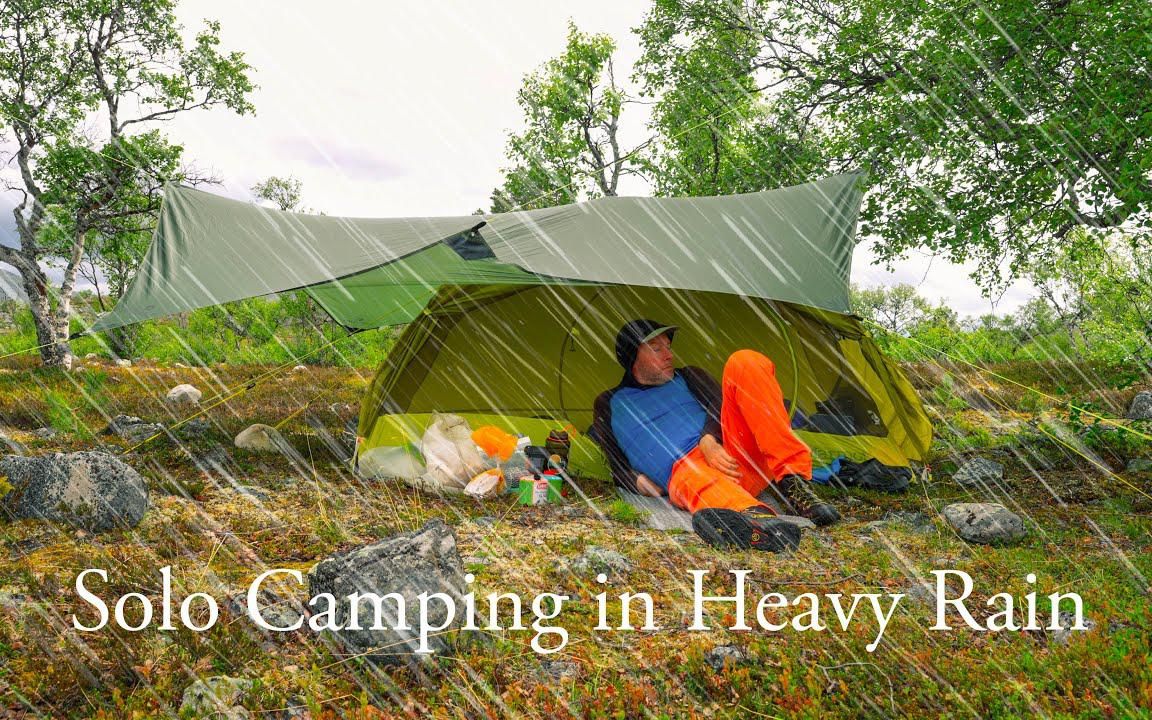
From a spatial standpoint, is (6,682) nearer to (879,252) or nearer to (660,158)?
(879,252)

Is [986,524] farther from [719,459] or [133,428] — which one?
[133,428]

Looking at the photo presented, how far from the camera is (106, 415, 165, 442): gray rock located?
20.6 feet

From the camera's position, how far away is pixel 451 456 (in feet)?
17.6

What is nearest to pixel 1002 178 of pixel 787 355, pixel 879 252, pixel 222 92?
pixel 879 252

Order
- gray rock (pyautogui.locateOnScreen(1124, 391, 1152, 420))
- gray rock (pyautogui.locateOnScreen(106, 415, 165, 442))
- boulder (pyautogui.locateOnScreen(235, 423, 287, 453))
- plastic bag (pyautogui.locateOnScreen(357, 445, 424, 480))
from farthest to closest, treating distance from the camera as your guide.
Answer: gray rock (pyautogui.locateOnScreen(1124, 391, 1152, 420)) < gray rock (pyautogui.locateOnScreen(106, 415, 165, 442)) < boulder (pyautogui.locateOnScreen(235, 423, 287, 453)) < plastic bag (pyautogui.locateOnScreen(357, 445, 424, 480))

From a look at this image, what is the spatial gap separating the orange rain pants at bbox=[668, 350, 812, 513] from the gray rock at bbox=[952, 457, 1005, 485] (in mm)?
1981

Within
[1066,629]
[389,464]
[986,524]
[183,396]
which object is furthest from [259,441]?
[1066,629]

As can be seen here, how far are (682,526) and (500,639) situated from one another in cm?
185

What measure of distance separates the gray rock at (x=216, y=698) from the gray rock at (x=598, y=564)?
1.57m

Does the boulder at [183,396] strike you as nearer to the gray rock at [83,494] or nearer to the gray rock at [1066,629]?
the gray rock at [83,494]

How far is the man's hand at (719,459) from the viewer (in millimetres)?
4219

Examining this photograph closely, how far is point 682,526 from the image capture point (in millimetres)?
4156

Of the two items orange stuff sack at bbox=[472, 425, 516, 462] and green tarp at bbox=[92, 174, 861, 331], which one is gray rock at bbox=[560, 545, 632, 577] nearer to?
green tarp at bbox=[92, 174, 861, 331]

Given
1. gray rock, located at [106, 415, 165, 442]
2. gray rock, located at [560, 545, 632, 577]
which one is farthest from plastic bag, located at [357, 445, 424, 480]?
gray rock, located at [560, 545, 632, 577]
